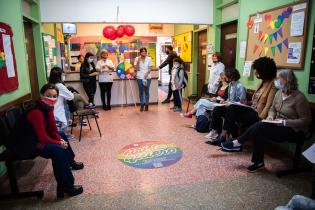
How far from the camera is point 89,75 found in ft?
19.5

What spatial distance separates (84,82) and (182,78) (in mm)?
2365

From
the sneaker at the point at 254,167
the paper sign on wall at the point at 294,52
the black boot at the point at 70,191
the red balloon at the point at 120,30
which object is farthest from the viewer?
the red balloon at the point at 120,30

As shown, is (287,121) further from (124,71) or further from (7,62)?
(124,71)

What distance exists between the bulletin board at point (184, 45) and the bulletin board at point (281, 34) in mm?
3001

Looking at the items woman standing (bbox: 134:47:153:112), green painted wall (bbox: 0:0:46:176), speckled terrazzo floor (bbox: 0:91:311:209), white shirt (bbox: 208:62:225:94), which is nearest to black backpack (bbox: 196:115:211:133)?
speckled terrazzo floor (bbox: 0:91:311:209)

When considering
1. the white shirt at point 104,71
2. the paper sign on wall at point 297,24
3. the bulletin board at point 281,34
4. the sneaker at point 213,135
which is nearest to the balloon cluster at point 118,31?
the white shirt at point 104,71

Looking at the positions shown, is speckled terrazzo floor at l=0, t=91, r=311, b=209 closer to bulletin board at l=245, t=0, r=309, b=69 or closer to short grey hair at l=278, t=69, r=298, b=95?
short grey hair at l=278, t=69, r=298, b=95

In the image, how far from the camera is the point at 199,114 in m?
4.57

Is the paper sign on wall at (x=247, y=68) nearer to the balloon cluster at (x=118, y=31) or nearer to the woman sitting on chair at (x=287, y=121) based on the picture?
the woman sitting on chair at (x=287, y=121)

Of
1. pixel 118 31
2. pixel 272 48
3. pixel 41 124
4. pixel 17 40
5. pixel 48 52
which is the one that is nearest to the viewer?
pixel 41 124

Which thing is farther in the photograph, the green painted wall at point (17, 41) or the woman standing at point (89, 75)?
the woman standing at point (89, 75)

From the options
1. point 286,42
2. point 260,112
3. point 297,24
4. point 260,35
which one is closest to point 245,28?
point 260,35

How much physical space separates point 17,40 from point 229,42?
3.96 meters

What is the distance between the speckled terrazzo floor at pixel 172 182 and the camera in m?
2.34
